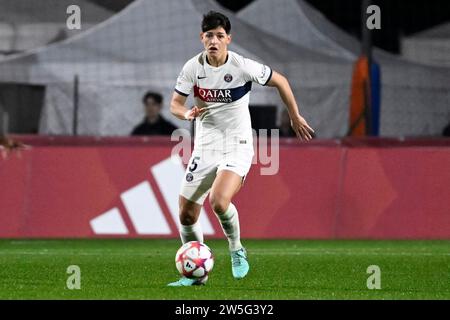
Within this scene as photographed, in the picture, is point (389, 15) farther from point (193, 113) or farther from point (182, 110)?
point (193, 113)

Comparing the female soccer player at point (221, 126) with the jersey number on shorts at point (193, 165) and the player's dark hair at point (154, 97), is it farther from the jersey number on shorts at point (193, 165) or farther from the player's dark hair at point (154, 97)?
the player's dark hair at point (154, 97)

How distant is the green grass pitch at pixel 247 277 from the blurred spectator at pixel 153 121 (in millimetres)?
2108

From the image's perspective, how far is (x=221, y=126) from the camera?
11953mm

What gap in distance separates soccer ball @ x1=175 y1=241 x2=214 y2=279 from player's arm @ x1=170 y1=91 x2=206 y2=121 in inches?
41.9

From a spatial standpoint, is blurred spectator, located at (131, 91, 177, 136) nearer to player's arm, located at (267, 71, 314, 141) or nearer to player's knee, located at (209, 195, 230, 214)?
player's arm, located at (267, 71, 314, 141)

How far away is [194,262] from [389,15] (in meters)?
15.6

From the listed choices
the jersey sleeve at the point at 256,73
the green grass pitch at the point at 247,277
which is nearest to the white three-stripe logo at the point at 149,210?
the green grass pitch at the point at 247,277

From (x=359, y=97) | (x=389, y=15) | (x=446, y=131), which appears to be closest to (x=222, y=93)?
(x=359, y=97)

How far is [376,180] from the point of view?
1738cm

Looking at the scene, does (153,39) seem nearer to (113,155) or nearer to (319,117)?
(319,117)

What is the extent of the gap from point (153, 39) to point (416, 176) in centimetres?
600

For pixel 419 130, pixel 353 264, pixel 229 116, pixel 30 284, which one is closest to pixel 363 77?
pixel 419 130

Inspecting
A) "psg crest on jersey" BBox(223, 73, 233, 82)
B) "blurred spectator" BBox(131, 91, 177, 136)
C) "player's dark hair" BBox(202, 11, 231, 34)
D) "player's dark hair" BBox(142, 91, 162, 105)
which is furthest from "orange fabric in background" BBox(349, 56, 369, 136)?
"player's dark hair" BBox(202, 11, 231, 34)

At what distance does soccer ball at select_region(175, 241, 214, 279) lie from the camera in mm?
11023
